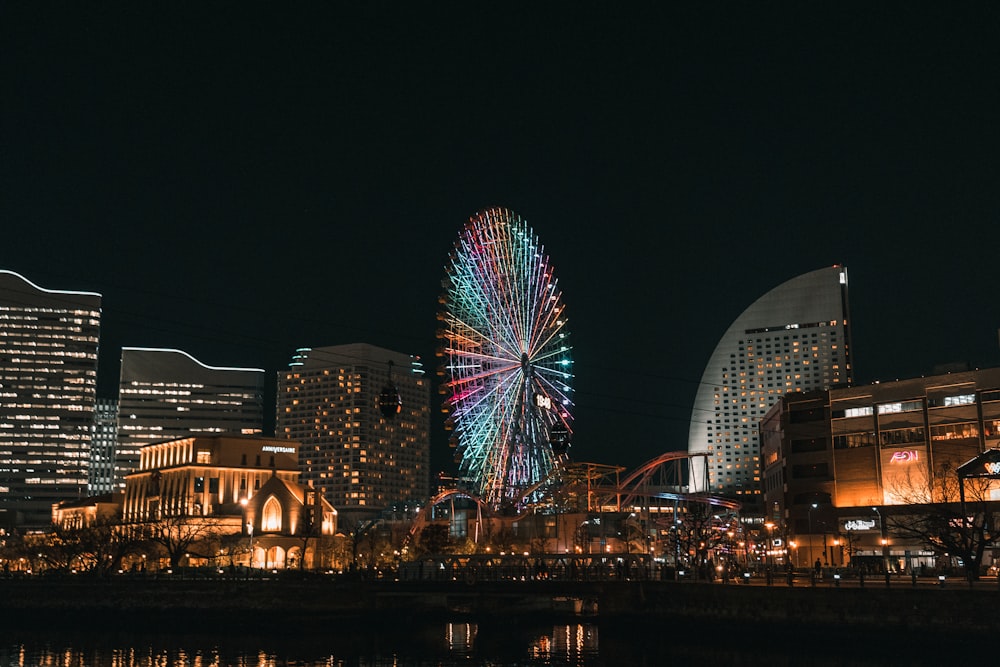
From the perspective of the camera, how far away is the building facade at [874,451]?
109062 millimetres

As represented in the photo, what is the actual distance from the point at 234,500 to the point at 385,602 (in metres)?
69.1

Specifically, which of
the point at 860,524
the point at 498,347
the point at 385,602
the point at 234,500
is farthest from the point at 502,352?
the point at 234,500

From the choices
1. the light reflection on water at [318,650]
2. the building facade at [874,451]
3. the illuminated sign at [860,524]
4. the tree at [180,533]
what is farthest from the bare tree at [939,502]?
the tree at [180,533]

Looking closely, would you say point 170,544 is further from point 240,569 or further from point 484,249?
point 484,249

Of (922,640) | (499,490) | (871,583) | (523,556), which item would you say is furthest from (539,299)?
(922,640)

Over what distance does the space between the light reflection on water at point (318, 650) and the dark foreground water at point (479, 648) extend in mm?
58

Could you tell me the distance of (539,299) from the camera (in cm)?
10688

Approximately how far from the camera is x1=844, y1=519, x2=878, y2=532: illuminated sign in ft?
368

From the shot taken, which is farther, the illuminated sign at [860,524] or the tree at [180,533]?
the illuminated sign at [860,524]

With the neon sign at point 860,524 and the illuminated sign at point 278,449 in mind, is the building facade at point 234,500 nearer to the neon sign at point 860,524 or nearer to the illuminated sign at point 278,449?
the illuminated sign at point 278,449

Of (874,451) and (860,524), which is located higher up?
(874,451)

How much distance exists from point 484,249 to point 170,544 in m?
42.2

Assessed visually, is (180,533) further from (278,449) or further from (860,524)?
(860,524)

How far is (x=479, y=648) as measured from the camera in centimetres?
6431
